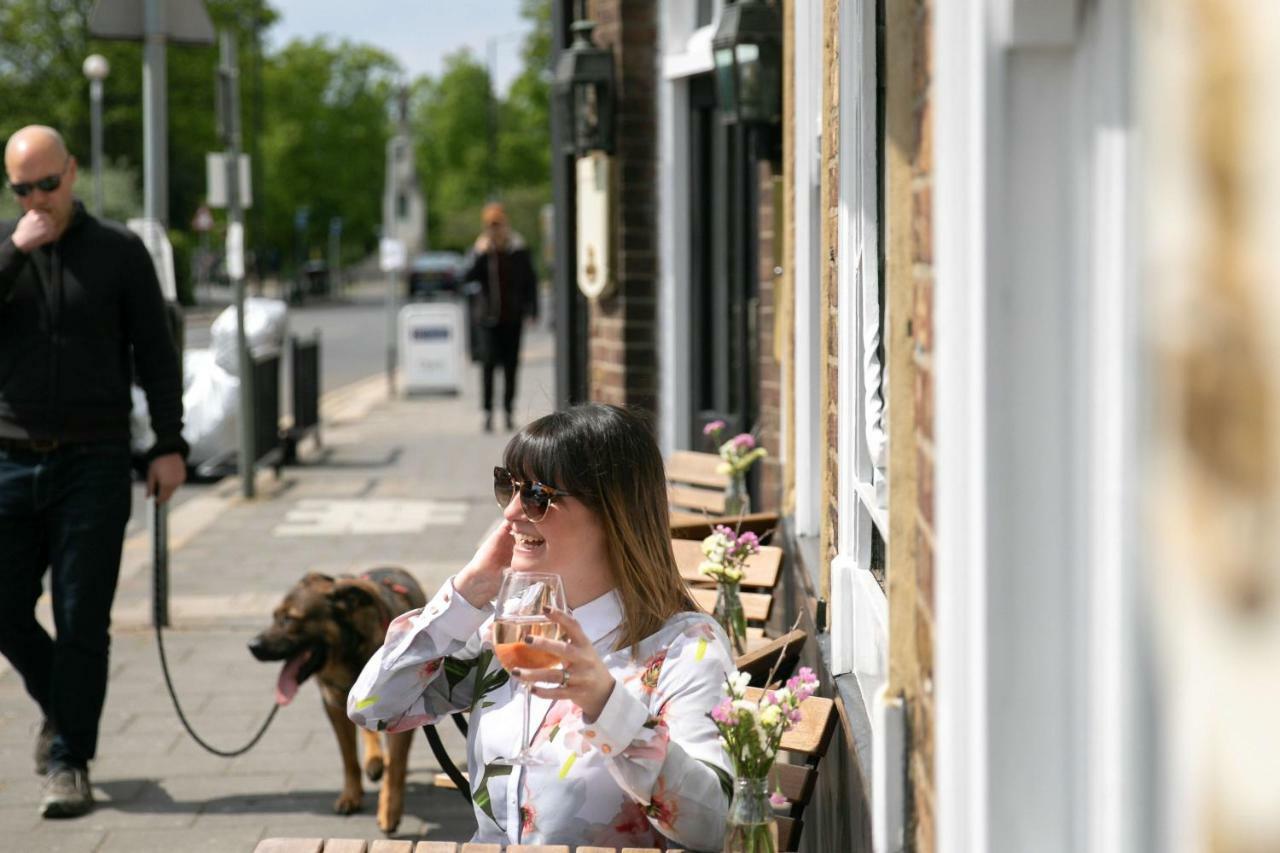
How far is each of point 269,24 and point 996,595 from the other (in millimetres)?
73067

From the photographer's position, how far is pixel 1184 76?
116 centimetres

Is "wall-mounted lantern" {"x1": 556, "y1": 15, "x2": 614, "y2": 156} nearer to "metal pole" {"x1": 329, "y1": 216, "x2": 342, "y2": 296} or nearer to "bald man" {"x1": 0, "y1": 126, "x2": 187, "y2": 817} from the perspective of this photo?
"bald man" {"x1": 0, "y1": 126, "x2": 187, "y2": 817}

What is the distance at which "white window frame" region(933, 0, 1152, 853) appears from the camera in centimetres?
165

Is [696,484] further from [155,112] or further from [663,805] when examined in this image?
[155,112]

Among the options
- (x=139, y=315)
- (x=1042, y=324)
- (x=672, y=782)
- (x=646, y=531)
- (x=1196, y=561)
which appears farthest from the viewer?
(x=139, y=315)

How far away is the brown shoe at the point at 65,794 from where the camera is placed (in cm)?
540

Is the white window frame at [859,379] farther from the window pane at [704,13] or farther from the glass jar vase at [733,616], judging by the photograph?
the window pane at [704,13]

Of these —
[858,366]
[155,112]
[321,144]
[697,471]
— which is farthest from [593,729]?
[321,144]

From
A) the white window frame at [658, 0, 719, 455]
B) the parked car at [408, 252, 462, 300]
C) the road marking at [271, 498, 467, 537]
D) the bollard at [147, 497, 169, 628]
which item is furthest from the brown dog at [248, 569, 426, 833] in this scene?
the parked car at [408, 252, 462, 300]

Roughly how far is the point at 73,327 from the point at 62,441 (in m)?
0.34

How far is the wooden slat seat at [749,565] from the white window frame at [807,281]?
7.6 inches

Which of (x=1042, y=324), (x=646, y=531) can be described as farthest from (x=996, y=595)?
(x=646, y=531)

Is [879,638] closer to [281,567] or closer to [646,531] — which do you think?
[646,531]

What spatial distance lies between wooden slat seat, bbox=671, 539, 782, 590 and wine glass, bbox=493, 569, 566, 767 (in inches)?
67.3
